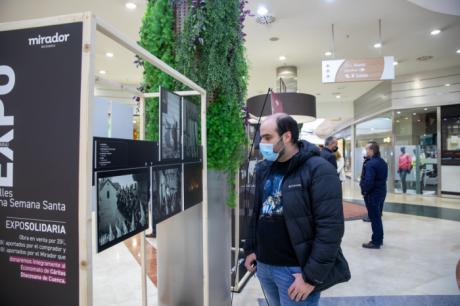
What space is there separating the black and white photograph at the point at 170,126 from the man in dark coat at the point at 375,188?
3491 mm

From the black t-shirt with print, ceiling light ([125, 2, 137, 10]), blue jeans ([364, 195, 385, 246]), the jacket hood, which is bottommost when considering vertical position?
blue jeans ([364, 195, 385, 246])

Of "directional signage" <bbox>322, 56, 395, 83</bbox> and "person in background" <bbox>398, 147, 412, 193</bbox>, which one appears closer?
"directional signage" <bbox>322, 56, 395, 83</bbox>

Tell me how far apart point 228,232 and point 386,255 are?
2819mm

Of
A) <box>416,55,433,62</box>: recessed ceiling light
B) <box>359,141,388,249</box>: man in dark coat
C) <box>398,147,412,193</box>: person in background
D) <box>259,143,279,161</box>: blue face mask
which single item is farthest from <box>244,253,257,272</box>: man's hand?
<box>398,147,412,193</box>: person in background

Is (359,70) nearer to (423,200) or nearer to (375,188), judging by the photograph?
(375,188)

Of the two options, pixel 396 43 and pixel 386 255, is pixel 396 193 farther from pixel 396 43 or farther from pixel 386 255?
pixel 386 255

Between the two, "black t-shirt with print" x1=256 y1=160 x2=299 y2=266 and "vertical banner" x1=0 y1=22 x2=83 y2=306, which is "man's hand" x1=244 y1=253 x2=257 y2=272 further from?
"vertical banner" x1=0 y1=22 x2=83 y2=306

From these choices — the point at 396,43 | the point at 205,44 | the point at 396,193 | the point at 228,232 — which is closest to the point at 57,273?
the point at 228,232

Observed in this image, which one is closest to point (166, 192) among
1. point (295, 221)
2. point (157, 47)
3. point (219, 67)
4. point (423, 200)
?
Answer: point (295, 221)

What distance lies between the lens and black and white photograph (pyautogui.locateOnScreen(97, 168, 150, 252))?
4.26 ft

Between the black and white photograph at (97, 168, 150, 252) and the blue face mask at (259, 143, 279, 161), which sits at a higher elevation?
the blue face mask at (259, 143, 279, 161)

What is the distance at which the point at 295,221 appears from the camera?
5.16 feet

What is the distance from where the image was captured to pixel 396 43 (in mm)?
7492

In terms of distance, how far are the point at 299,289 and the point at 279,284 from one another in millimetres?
148
